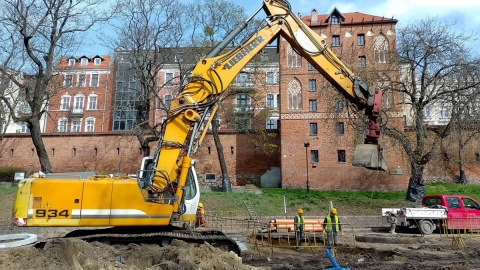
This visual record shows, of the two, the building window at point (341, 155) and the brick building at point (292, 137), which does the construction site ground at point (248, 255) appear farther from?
the building window at point (341, 155)

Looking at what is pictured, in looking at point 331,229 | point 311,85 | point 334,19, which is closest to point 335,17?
point 334,19

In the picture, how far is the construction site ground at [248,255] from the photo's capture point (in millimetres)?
6325

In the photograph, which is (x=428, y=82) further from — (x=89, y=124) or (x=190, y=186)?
(x=89, y=124)

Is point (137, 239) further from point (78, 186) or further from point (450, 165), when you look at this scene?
point (450, 165)

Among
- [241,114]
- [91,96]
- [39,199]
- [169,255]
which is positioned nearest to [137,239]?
[169,255]

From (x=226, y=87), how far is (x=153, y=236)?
3.90m

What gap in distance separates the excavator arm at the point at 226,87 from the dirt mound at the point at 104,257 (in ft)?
4.38

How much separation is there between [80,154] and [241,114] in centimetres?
1542

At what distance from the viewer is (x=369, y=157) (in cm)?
855

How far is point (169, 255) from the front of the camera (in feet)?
23.4

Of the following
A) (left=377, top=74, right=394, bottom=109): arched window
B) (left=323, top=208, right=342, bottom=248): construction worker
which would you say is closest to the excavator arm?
(left=323, top=208, right=342, bottom=248): construction worker

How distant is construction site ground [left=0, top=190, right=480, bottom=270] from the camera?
6.33m

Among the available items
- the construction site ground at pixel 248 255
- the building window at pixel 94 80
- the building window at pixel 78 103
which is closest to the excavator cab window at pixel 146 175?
the construction site ground at pixel 248 255

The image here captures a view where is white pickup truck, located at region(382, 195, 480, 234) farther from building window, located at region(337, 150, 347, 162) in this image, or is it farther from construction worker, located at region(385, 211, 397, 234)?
building window, located at region(337, 150, 347, 162)
